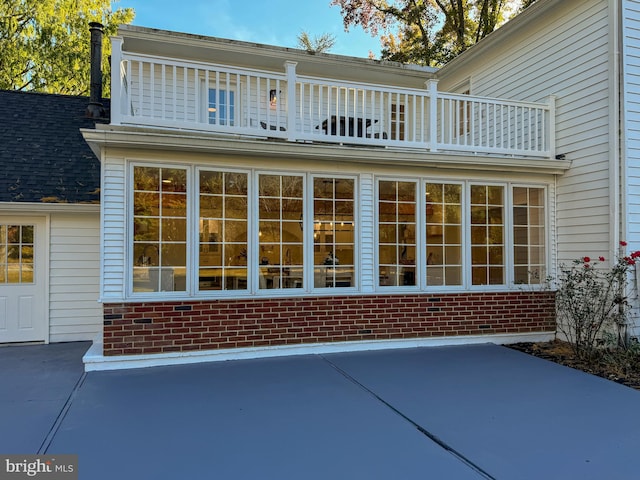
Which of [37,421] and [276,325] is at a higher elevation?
[276,325]

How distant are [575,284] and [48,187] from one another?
8229 millimetres

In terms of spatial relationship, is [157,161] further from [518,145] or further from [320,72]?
[518,145]

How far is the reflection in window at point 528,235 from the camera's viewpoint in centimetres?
674

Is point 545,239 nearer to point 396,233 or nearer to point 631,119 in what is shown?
point 631,119

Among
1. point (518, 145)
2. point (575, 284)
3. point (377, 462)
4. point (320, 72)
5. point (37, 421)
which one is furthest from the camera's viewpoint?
point (320, 72)

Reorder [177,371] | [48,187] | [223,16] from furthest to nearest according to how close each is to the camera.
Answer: [223,16] < [48,187] < [177,371]

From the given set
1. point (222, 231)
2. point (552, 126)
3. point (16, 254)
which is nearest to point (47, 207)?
point (16, 254)

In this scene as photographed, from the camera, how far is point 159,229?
5301 millimetres

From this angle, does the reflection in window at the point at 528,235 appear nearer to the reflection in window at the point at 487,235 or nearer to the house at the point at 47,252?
the reflection in window at the point at 487,235

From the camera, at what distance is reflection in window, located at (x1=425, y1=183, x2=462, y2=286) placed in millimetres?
6426

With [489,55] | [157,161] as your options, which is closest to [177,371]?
[157,161]

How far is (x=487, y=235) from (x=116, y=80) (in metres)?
5.61

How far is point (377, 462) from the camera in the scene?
114 inches

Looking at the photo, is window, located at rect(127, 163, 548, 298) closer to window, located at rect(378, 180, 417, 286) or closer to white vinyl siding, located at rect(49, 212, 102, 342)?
window, located at rect(378, 180, 417, 286)
